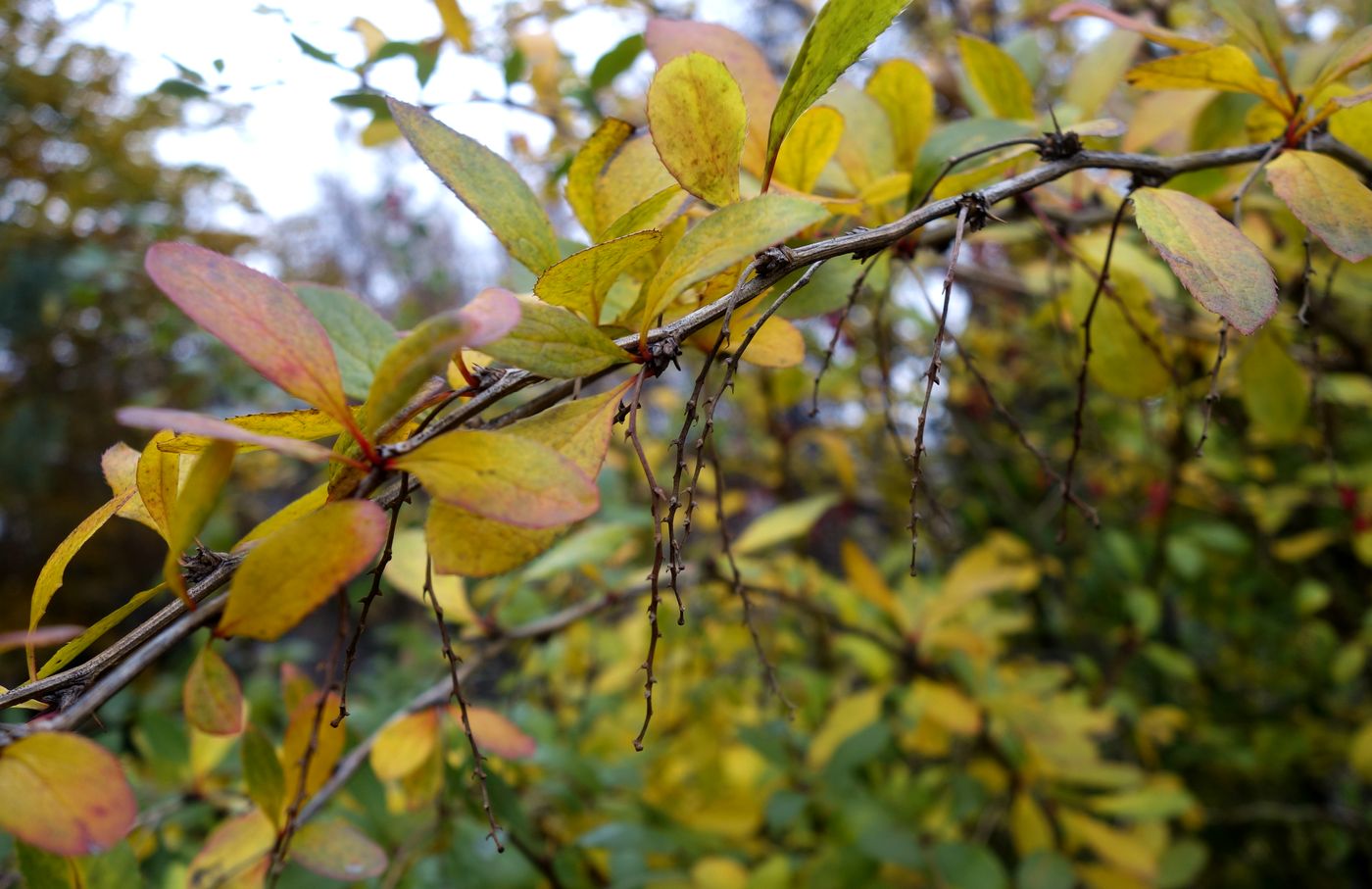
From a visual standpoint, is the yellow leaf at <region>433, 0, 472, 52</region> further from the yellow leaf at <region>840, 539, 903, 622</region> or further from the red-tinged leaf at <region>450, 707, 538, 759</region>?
the yellow leaf at <region>840, 539, 903, 622</region>

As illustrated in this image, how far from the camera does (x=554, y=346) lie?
1.05 feet

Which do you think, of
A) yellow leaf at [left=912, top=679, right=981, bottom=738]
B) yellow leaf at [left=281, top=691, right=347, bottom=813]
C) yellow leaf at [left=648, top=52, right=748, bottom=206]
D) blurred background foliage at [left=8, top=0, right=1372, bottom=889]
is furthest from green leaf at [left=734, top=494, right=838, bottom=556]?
yellow leaf at [left=648, top=52, right=748, bottom=206]

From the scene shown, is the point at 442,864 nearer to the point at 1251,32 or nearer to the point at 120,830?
the point at 120,830

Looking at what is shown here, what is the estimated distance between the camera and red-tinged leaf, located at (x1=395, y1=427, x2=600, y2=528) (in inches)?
10.8

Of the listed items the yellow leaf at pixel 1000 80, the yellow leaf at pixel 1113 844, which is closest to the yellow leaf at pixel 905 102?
the yellow leaf at pixel 1000 80

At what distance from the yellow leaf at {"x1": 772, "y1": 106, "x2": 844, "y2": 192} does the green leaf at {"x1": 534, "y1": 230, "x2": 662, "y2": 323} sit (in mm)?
146

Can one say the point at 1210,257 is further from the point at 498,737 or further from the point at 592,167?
the point at 498,737

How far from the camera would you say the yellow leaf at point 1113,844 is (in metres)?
0.98

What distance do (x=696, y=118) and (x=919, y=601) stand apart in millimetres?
898

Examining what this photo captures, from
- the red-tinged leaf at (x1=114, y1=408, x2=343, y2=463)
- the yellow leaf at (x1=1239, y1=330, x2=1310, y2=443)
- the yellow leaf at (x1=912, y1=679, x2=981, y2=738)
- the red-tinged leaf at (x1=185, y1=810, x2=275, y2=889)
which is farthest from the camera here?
the yellow leaf at (x1=912, y1=679, x2=981, y2=738)

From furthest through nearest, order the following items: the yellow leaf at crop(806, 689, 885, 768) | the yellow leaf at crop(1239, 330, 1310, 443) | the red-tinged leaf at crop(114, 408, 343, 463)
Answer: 1. the yellow leaf at crop(806, 689, 885, 768)
2. the yellow leaf at crop(1239, 330, 1310, 443)
3. the red-tinged leaf at crop(114, 408, 343, 463)

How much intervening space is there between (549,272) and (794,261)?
0.10 m

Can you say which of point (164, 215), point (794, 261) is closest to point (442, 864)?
point (794, 261)

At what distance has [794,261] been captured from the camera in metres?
0.35
